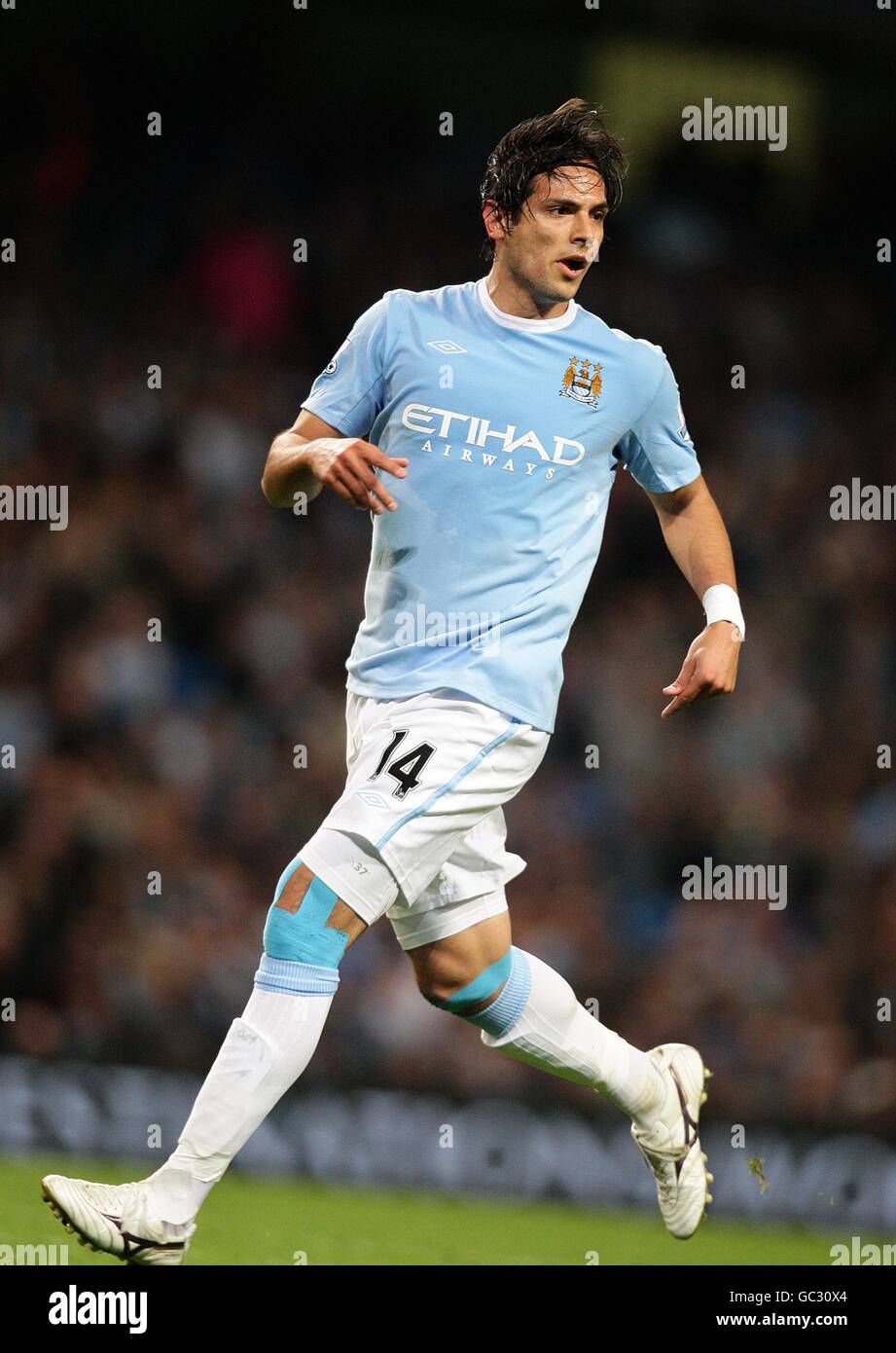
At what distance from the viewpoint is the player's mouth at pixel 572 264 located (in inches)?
177

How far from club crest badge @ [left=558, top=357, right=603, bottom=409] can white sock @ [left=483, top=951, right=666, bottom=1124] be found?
153 cm

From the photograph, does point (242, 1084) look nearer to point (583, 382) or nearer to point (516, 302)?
point (583, 382)

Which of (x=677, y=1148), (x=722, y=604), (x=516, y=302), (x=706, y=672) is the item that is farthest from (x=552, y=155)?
(x=677, y=1148)

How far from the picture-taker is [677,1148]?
5000mm

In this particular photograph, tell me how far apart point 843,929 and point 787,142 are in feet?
17.9

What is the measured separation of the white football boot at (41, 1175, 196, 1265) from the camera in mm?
3875

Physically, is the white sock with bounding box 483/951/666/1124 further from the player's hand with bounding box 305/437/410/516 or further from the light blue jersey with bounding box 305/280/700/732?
the player's hand with bounding box 305/437/410/516

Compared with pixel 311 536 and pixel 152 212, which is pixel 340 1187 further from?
pixel 152 212

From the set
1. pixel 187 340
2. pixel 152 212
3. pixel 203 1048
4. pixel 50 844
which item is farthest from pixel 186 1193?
pixel 152 212

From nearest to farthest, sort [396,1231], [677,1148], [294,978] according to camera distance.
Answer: [294,978], [677,1148], [396,1231]

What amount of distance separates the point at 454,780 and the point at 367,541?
20.6ft

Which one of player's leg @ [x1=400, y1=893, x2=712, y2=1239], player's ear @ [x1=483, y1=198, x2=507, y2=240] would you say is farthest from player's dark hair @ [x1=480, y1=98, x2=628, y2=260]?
player's leg @ [x1=400, y1=893, x2=712, y2=1239]

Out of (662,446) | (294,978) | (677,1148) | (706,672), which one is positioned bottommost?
(677,1148)

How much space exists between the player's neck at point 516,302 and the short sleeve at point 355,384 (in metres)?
0.31
